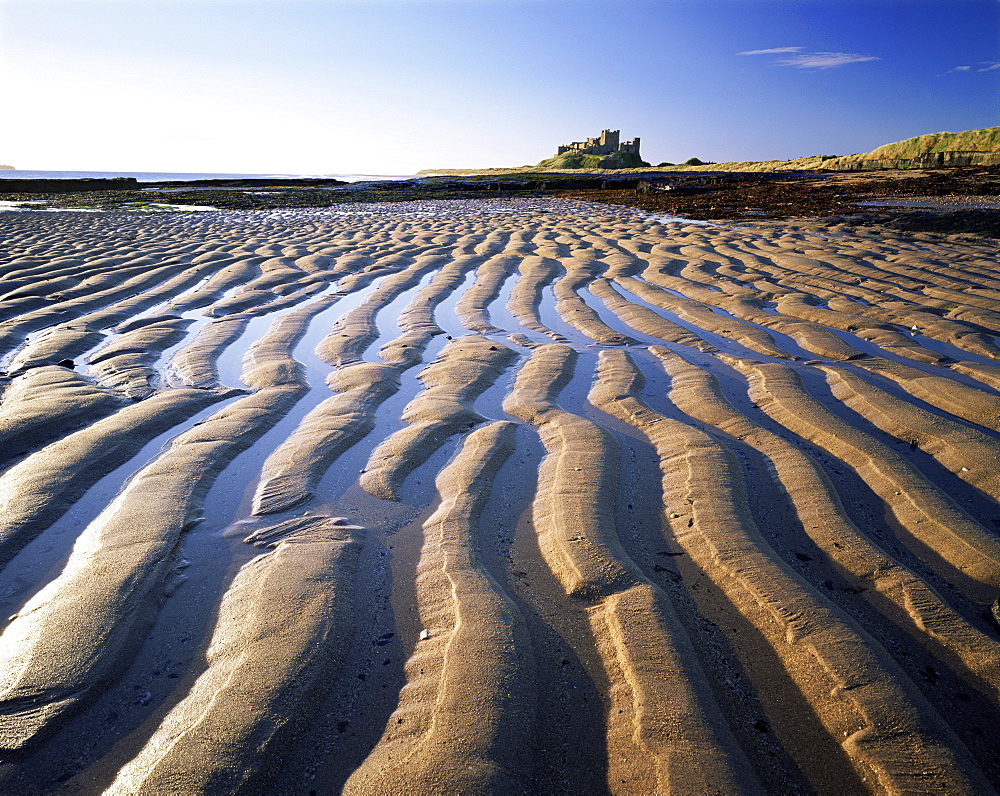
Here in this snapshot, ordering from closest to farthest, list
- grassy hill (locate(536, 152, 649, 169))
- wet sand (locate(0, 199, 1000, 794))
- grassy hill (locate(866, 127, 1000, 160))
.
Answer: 1. wet sand (locate(0, 199, 1000, 794))
2. grassy hill (locate(866, 127, 1000, 160))
3. grassy hill (locate(536, 152, 649, 169))

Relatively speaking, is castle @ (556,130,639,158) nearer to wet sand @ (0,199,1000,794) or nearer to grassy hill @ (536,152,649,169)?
grassy hill @ (536,152,649,169)

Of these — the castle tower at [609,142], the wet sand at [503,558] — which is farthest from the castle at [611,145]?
the wet sand at [503,558]

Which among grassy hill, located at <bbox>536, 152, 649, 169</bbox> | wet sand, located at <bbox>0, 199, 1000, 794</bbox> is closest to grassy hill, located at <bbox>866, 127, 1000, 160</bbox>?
grassy hill, located at <bbox>536, 152, 649, 169</bbox>

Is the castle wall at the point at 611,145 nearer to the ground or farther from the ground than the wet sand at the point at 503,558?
farther from the ground

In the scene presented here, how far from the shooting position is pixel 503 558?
6.79 ft

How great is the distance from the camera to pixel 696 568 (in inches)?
78.7

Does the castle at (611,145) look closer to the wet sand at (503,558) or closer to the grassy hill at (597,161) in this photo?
the grassy hill at (597,161)

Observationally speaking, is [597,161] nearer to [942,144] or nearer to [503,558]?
[942,144]

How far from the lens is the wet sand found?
137 centimetres

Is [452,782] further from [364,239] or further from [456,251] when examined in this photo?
[364,239]

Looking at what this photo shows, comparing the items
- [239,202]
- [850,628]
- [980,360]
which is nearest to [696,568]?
[850,628]

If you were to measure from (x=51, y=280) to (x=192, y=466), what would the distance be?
18.5 feet

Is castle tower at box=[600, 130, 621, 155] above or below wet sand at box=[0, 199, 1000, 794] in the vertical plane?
above

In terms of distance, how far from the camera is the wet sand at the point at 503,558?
1365 millimetres
